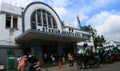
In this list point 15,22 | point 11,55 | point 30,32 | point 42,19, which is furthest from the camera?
point 42,19

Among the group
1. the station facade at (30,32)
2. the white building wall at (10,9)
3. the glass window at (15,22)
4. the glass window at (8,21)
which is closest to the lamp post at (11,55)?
the station facade at (30,32)

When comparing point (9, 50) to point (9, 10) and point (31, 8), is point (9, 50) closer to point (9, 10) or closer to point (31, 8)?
point (9, 10)

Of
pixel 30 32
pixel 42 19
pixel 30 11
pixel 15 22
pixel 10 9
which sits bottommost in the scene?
pixel 30 32

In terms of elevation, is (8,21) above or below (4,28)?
above

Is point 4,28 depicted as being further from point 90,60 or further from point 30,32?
point 90,60

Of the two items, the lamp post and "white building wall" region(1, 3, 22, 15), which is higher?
"white building wall" region(1, 3, 22, 15)

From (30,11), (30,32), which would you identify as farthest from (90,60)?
(30,11)

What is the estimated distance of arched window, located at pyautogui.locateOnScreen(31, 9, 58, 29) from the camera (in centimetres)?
2670

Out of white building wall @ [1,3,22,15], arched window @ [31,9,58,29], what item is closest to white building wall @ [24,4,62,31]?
arched window @ [31,9,58,29]

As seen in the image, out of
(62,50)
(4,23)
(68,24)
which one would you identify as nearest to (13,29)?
(4,23)

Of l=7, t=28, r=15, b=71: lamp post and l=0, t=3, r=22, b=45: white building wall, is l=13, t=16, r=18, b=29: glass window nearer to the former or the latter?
Answer: l=0, t=3, r=22, b=45: white building wall

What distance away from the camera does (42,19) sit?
27.8 m

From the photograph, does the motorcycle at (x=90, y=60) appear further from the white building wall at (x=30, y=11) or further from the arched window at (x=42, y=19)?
the arched window at (x=42, y=19)

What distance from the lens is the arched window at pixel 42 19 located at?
26.7 meters
